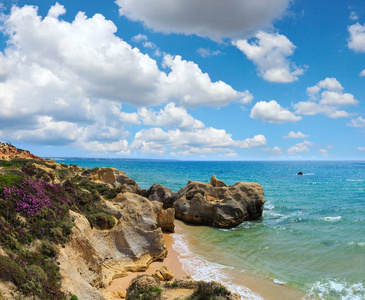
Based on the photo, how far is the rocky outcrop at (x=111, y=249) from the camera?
1151cm

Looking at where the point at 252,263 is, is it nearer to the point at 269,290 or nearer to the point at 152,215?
the point at 269,290

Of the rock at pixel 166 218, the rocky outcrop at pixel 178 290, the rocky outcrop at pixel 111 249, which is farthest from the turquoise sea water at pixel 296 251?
the rocky outcrop at pixel 178 290

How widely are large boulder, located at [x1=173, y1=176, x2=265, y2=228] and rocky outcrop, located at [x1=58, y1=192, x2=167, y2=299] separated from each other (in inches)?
410

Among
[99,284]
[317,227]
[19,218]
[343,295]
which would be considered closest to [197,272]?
[99,284]

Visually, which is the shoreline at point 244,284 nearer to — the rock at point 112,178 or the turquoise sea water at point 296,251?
the turquoise sea water at point 296,251

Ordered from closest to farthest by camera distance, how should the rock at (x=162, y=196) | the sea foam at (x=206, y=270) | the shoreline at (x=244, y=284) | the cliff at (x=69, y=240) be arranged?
the cliff at (x=69, y=240) < the shoreline at (x=244, y=284) < the sea foam at (x=206, y=270) < the rock at (x=162, y=196)

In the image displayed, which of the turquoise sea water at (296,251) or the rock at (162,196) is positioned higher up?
the rock at (162,196)

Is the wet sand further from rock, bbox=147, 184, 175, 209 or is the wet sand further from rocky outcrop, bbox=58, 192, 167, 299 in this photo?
Result: rock, bbox=147, 184, 175, 209

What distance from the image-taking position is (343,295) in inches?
611

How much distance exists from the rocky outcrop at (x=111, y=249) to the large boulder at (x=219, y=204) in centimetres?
1042

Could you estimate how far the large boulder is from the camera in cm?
2945

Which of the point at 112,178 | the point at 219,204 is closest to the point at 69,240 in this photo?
the point at 219,204

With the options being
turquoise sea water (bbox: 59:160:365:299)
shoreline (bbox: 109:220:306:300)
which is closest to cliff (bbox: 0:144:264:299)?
shoreline (bbox: 109:220:306:300)

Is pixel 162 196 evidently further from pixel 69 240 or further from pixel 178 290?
pixel 178 290
